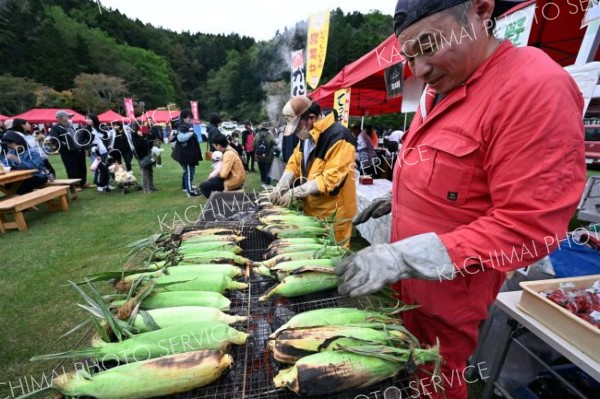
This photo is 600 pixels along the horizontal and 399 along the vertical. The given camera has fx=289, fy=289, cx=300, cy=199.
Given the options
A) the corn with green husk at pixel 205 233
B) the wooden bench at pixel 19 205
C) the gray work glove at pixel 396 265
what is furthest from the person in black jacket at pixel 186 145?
the gray work glove at pixel 396 265

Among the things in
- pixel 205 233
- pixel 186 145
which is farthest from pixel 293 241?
pixel 186 145

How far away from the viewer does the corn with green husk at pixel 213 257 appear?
184 centimetres

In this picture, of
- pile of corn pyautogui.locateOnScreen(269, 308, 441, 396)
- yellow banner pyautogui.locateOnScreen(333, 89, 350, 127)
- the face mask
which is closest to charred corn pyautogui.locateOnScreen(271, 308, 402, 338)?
pile of corn pyautogui.locateOnScreen(269, 308, 441, 396)

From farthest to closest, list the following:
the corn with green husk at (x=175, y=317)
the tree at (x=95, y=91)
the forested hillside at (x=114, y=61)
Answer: the forested hillside at (x=114, y=61), the tree at (x=95, y=91), the corn with green husk at (x=175, y=317)

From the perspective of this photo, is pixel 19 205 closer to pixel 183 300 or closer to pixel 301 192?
pixel 301 192

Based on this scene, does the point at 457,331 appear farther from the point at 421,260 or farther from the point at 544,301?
the point at 544,301

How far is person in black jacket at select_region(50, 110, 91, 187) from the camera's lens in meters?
9.41

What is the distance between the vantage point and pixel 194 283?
1592 millimetres

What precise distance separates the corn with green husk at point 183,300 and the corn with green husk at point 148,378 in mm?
331

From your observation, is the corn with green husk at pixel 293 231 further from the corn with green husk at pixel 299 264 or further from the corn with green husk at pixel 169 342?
the corn with green husk at pixel 169 342

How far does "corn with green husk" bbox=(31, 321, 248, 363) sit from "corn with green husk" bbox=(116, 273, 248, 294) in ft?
1.00

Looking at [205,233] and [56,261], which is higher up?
[205,233]

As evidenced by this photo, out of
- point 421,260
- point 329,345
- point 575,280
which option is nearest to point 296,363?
point 329,345

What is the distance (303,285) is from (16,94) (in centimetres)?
5569
